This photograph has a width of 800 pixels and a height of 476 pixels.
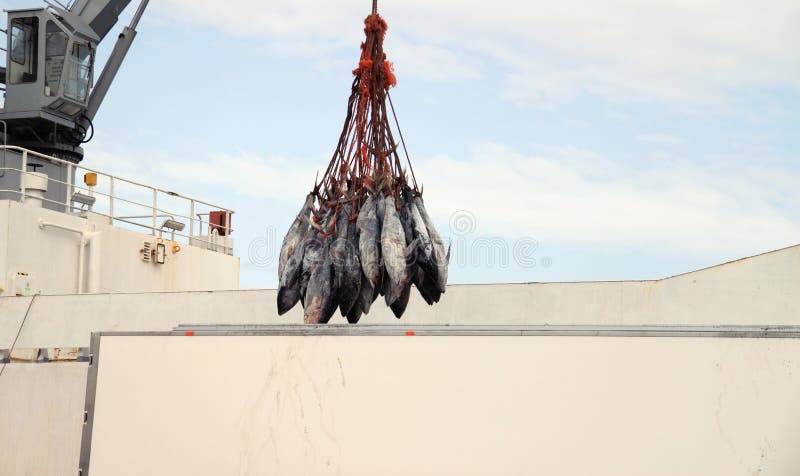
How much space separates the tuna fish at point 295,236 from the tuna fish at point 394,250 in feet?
4.13

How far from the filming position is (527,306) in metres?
16.9

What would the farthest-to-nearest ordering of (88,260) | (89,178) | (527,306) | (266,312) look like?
(89,178) < (88,260) < (266,312) < (527,306)

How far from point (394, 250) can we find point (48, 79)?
17819 mm

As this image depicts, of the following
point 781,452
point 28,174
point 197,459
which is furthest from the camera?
point 28,174

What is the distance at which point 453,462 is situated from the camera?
30.3 feet

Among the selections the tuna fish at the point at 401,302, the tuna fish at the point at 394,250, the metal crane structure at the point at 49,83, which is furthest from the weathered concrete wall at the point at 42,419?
the metal crane structure at the point at 49,83

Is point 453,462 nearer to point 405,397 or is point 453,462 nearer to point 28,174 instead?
point 405,397

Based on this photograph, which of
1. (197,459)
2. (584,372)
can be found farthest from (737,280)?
(197,459)

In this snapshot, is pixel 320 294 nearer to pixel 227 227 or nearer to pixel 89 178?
pixel 89 178

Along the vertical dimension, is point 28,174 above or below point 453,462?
above

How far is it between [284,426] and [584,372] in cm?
315

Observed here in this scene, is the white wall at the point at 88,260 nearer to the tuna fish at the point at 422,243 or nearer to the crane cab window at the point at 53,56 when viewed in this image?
the crane cab window at the point at 53,56

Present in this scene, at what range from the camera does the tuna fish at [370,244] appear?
12.0m

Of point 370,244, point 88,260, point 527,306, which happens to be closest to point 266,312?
point 527,306
